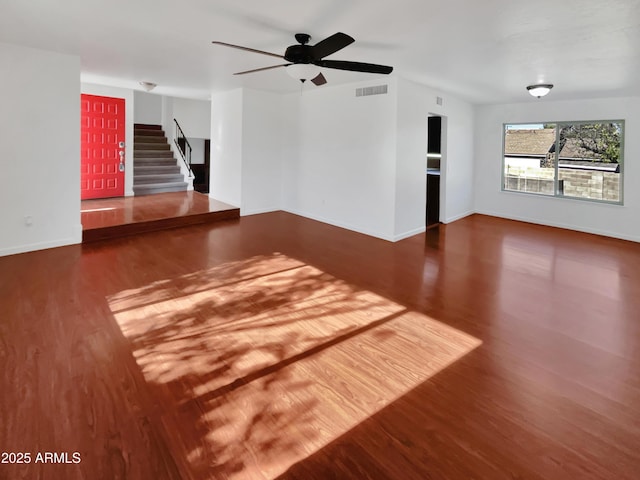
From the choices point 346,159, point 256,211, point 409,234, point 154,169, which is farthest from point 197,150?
point 409,234

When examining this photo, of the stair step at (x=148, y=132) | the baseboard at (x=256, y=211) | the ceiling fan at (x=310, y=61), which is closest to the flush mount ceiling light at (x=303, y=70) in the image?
the ceiling fan at (x=310, y=61)

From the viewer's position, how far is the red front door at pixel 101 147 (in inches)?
306

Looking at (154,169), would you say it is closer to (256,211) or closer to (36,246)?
(256,211)

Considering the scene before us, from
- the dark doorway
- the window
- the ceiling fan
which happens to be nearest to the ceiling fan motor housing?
the ceiling fan

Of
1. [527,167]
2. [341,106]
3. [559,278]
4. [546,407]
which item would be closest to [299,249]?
[341,106]

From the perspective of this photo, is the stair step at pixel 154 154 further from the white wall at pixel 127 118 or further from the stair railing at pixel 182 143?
the white wall at pixel 127 118

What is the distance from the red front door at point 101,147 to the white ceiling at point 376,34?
225cm

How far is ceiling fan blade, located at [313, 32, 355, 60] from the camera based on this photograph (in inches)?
113

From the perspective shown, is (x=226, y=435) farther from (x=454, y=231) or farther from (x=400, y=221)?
(x=454, y=231)

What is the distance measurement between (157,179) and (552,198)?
922cm

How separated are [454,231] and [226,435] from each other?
6.09 meters

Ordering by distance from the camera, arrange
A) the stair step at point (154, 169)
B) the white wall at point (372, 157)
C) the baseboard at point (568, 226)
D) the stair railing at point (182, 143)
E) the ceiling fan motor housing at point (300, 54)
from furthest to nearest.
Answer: the stair railing at point (182, 143) → the stair step at point (154, 169) → the baseboard at point (568, 226) → the white wall at point (372, 157) → the ceiling fan motor housing at point (300, 54)

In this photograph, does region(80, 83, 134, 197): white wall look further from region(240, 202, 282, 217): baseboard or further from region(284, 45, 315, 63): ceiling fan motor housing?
region(284, 45, 315, 63): ceiling fan motor housing

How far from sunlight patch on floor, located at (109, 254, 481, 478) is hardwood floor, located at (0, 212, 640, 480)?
0.5 inches
